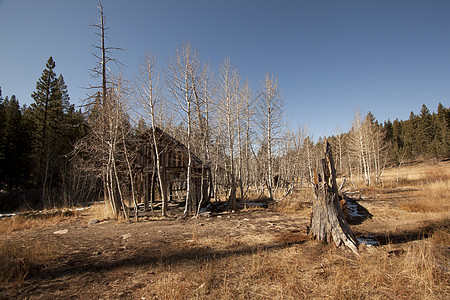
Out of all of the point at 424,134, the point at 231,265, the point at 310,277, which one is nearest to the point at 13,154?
the point at 231,265

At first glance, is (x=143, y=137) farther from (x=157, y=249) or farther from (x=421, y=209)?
(x=421, y=209)

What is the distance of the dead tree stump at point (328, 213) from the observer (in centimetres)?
577

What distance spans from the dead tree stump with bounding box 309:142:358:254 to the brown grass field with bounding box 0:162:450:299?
1.02 ft

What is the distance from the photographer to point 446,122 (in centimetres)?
4675

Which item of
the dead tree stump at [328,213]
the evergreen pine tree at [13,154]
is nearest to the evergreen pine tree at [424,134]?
the dead tree stump at [328,213]

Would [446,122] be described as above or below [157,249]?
above

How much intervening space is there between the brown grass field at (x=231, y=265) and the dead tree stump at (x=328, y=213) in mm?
310

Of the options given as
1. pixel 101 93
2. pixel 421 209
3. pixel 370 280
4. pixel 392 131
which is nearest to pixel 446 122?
pixel 392 131

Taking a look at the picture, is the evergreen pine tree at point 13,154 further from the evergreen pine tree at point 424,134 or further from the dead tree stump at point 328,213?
the evergreen pine tree at point 424,134

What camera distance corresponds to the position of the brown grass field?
3.71 metres

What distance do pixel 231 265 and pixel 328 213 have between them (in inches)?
130

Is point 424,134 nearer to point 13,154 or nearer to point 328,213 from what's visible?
point 328,213

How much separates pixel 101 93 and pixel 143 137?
12.2 feet

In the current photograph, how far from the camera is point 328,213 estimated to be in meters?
6.01
